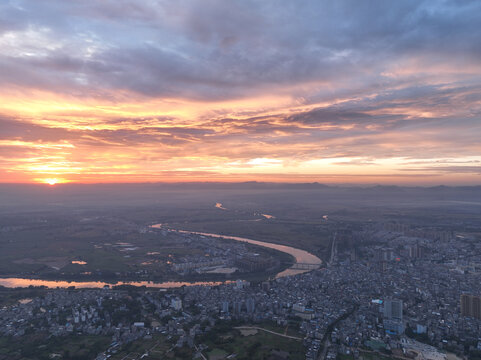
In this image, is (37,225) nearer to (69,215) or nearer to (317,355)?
(69,215)

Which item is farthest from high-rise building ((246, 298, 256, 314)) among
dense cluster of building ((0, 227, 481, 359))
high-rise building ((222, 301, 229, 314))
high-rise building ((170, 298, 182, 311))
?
high-rise building ((170, 298, 182, 311))

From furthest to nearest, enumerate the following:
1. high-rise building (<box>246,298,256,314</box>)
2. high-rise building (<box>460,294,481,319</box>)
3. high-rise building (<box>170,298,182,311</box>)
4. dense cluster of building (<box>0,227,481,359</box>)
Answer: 1. high-rise building (<box>170,298,182,311</box>)
2. high-rise building (<box>246,298,256,314</box>)
3. high-rise building (<box>460,294,481,319</box>)
4. dense cluster of building (<box>0,227,481,359</box>)

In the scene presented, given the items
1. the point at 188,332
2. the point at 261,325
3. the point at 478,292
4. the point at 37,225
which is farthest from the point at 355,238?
the point at 37,225

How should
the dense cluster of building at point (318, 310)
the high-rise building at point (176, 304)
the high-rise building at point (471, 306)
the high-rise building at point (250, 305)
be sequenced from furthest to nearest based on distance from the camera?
1. the high-rise building at point (176, 304)
2. the high-rise building at point (250, 305)
3. the high-rise building at point (471, 306)
4. the dense cluster of building at point (318, 310)

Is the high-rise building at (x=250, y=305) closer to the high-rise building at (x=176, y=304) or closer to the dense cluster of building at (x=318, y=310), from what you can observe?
the dense cluster of building at (x=318, y=310)

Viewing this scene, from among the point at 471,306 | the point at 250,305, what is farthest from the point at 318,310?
the point at 471,306

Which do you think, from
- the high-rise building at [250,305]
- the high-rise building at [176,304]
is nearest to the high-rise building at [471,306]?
the high-rise building at [250,305]

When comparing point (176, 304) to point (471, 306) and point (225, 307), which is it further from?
point (471, 306)

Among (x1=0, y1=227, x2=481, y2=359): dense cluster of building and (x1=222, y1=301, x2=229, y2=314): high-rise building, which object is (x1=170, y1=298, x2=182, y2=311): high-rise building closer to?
(x1=0, y1=227, x2=481, y2=359): dense cluster of building
